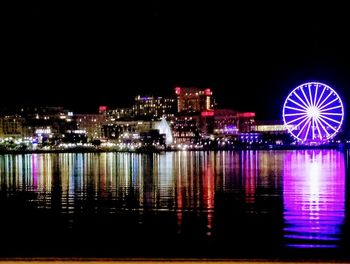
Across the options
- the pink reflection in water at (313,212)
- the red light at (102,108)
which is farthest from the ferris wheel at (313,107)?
the red light at (102,108)

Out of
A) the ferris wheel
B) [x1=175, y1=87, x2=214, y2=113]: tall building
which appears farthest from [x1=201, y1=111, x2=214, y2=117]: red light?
the ferris wheel

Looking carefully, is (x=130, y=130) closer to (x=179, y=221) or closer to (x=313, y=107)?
(x=313, y=107)

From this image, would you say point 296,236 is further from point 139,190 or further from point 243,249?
point 139,190

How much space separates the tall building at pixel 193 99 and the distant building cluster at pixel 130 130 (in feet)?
45.4

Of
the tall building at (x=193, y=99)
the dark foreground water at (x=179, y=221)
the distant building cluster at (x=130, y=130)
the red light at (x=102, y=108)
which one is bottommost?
the dark foreground water at (x=179, y=221)

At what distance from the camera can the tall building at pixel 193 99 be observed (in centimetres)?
14650

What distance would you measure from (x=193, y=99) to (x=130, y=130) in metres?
27.2

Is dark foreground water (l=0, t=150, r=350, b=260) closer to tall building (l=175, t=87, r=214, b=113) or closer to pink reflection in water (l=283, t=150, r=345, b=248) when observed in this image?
pink reflection in water (l=283, t=150, r=345, b=248)

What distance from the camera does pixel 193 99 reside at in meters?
147

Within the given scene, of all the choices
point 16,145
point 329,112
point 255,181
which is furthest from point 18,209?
point 16,145

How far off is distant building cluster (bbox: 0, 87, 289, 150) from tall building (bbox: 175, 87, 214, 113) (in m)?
13.8

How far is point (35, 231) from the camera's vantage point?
A: 513 inches

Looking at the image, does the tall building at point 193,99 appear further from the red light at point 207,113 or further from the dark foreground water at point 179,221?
the dark foreground water at point 179,221

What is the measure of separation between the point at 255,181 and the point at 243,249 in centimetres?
1685
